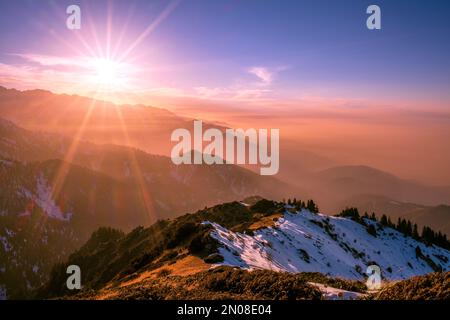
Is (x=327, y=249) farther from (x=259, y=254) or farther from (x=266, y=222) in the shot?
(x=259, y=254)

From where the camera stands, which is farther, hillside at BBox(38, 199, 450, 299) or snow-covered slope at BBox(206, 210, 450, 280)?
snow-covered slope at BBox(206, 210, 450, 280)

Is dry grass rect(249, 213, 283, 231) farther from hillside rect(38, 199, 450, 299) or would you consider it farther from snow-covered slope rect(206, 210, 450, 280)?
snow-covered slope rect(206, 210, 450, 280)

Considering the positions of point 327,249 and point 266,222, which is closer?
point 327,249

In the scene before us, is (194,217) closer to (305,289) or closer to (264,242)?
(264,242)

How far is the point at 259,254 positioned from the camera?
55656 mm

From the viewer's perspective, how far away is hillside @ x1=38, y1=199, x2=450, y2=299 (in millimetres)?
34500

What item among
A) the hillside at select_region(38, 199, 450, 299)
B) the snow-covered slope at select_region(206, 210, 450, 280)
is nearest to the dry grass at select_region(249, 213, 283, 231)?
the hillside at select_region(38, 199, 450, 299)

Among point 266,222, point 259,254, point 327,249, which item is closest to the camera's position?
point 259,254

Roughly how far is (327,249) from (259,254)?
90.0 ft

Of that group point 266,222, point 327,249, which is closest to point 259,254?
point 266,222

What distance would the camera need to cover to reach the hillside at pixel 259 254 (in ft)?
113

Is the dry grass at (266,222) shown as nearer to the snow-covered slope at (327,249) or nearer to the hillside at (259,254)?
the hillside at (259,254)

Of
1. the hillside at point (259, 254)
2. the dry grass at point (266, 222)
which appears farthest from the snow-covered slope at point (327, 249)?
the dry grass at point (266, 222)

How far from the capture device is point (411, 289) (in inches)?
827
